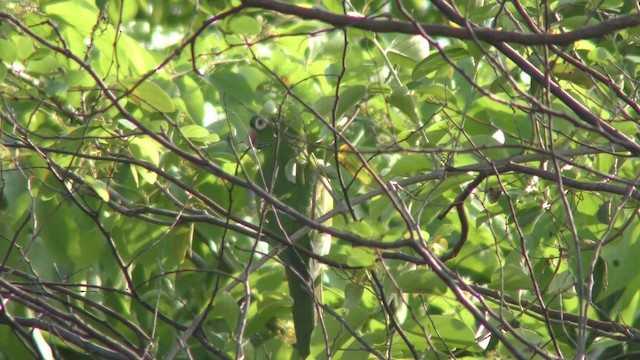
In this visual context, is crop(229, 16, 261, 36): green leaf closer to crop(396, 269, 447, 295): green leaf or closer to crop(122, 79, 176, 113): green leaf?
crop(122, 79, 176, 113): green leaf

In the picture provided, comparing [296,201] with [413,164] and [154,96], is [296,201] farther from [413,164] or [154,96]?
[154,96]

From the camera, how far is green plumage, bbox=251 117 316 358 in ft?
6.09

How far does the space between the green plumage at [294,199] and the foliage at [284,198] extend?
41 mm

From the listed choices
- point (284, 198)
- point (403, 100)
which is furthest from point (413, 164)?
point (284, 198)

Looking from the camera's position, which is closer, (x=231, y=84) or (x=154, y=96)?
(x=154, y=96)

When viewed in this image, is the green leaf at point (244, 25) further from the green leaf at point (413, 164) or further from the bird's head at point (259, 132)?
the bird's head at point (259, 132)

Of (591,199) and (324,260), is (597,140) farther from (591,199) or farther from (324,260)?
(324,260)

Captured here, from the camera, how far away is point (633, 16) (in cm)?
91

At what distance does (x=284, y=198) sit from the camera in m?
1.81

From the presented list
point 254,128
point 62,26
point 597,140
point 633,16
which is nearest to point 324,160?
point 254,128

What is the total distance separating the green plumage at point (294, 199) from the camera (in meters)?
1.86

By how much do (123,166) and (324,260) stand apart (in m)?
0.62

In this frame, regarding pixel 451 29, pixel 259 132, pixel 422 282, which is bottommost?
pixel 422 282

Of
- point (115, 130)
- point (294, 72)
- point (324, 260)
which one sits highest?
point (294, 72)
